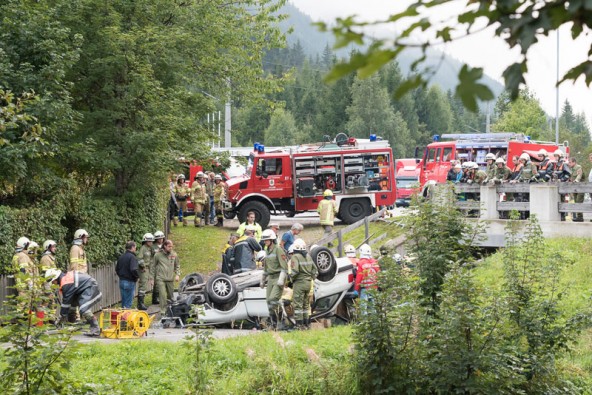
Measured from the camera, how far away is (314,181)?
1266 inches

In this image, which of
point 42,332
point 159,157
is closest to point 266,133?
point 159,157

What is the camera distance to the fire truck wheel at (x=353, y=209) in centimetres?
3192

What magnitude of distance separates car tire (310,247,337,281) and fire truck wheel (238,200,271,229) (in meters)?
13.2

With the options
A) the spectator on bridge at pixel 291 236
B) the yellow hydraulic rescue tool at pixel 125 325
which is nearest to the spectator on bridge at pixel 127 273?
the spectator on bridge at pixel 291 236

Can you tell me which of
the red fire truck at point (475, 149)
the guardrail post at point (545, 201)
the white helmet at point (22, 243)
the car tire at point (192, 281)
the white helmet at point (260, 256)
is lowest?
the car tire at point (192, 281)

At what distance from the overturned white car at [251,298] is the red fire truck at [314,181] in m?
13.6

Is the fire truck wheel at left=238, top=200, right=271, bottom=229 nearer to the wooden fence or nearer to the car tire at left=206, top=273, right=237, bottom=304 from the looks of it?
the wooden fence

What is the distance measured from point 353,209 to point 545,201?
474 inches

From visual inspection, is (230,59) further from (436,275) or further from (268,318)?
(436,275)

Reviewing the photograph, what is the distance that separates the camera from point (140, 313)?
16.2 meters

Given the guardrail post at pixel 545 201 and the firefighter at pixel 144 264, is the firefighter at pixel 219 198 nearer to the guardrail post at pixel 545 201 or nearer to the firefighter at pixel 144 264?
the firefighter at pixel 144 264

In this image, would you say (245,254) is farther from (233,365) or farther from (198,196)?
(198,196)

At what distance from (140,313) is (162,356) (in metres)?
3.47

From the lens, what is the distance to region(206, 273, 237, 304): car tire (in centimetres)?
1733
